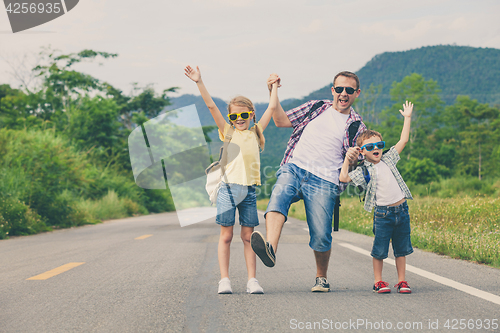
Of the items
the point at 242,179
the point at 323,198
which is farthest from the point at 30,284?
the point at 323,198

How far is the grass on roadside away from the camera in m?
6.78

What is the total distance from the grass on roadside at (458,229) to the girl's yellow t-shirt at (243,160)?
3540 millimetres

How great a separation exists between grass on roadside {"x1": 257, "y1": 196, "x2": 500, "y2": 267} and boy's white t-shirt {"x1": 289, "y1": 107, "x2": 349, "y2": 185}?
Answer: 2920mm

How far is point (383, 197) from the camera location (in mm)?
4621

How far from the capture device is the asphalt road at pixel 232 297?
347cm

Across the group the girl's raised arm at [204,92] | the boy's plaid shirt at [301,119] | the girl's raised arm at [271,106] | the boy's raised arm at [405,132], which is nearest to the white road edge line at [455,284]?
the boy's raised arm at [405,132]

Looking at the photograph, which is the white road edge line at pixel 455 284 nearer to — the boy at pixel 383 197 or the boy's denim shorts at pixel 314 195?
the boy at pixel 383 197

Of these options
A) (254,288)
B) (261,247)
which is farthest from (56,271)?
(261,247)

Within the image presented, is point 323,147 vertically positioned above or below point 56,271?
above

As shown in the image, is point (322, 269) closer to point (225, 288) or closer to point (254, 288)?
point (254, 288)

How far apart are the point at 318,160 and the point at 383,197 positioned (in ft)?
2.31

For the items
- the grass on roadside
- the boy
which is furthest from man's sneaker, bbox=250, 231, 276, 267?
the grass on roadside

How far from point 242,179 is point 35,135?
16205 millimetres

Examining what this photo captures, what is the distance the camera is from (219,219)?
4.54 m
